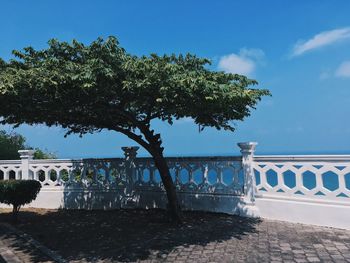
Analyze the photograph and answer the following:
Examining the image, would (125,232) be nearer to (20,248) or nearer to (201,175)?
(20,248)

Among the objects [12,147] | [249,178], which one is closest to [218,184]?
[249,178]

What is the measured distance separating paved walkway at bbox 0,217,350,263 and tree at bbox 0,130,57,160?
8618 millimetres

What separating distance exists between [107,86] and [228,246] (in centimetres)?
349

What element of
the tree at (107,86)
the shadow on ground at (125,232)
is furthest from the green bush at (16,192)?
the tree at (107,86)

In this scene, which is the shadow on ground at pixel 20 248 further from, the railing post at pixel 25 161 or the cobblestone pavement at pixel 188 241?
the railing post at pixel 25 161

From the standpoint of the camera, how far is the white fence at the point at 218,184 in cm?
750

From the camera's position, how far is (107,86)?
6.12m

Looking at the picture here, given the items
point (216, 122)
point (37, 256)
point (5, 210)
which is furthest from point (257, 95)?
point (5, 210)

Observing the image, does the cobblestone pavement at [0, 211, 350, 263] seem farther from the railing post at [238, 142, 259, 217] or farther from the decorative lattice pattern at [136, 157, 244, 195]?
the decorative lattice pattern at [136, 157, 244, 195]

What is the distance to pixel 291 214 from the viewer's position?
7934 millimetres

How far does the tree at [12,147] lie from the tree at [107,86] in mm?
8553

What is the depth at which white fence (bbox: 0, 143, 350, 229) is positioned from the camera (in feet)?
24.6

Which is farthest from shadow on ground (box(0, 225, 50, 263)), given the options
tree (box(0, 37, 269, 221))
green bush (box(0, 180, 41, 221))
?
tree (box(0, 37, 269, 221))

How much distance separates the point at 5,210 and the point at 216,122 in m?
7.25
